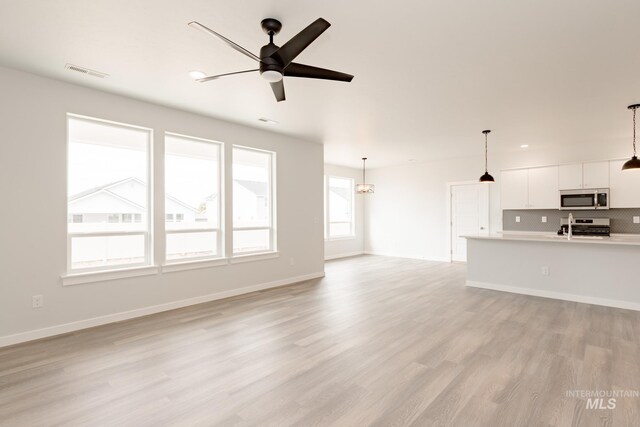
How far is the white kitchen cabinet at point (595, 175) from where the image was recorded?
6.21 metres

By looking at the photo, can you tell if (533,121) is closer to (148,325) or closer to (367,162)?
(367,162)

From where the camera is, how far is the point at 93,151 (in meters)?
3.96

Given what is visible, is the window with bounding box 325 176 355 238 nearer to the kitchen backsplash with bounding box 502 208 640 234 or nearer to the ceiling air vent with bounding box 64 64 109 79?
the kitchen backsplash with bounding box 502 208 640 234

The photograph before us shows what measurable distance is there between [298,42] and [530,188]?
6.94 meters

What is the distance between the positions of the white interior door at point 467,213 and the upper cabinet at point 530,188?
1.78ft

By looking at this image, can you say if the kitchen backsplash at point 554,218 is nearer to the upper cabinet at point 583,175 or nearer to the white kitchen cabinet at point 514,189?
the white kitchen cabinet at point 514,189

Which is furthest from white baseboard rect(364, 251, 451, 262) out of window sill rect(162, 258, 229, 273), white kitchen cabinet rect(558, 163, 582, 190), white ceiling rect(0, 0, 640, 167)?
window sill rect(162, 258, 229, 273)

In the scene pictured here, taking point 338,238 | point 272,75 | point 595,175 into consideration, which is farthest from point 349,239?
point 272,75

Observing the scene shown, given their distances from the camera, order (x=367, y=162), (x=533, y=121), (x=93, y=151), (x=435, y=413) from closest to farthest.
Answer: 1. (x=435, y=413)
2. (x=93, y=151)
3. (x=533, y=121)
4. (x=367, y=162)

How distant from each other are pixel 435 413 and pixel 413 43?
2.89m

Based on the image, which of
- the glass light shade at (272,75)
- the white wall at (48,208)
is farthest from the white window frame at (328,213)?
the glass light shade at (272,75)

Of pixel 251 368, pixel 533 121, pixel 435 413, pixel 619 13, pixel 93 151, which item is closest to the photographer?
pixel 435 413

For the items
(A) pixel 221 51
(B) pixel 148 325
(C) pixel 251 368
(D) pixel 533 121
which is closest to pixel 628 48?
(D) pixel 533 121

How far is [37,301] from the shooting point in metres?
3.42
